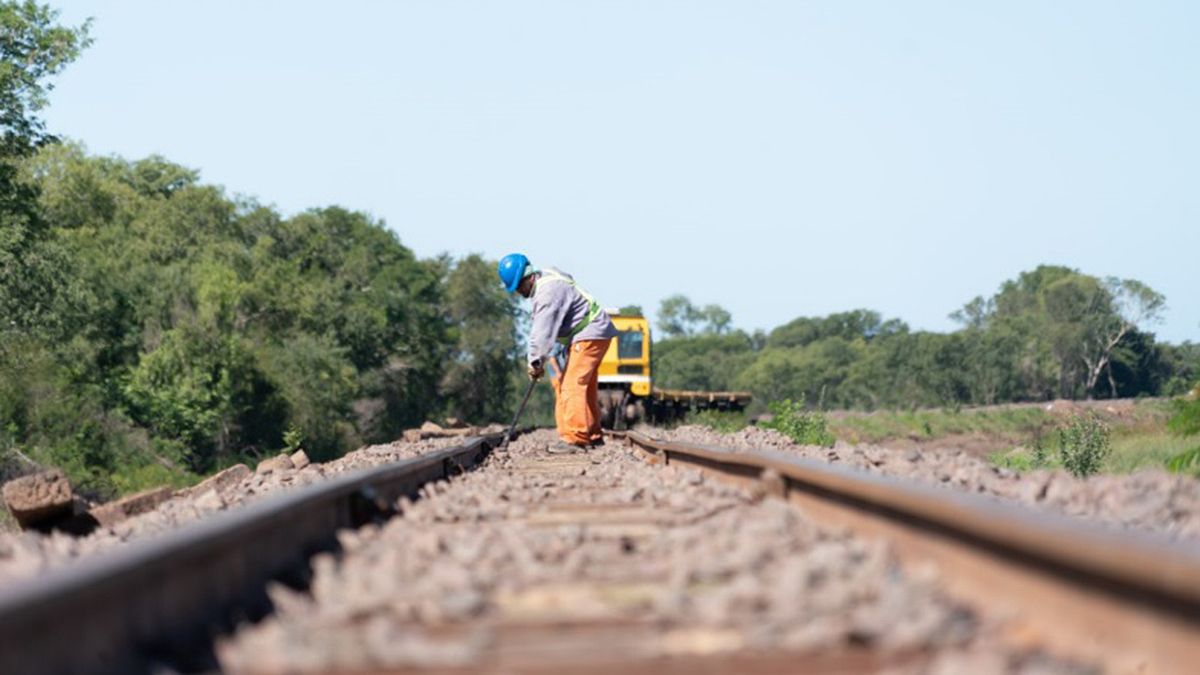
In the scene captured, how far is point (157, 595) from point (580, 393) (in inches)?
477

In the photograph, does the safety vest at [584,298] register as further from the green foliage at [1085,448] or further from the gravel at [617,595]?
the gravel at [617,595]

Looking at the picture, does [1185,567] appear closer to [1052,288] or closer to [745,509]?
[745,509]

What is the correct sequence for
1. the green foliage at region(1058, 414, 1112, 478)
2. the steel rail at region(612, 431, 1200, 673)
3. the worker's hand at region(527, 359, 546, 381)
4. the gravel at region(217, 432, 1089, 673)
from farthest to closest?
the worker's hand at region(527, 359, 546, 381) < the green foliage at region(1058, 414, 1112, 478) < the gravel at region(217, 432, 1089, 673) < the steel rail at region(612, 431, 1200, 673)

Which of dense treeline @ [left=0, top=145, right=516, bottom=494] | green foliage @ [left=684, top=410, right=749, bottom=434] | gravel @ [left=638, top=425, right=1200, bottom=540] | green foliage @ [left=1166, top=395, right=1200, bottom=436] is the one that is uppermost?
dense treeline @ [left=0, top=145, right=516, bottom=494]

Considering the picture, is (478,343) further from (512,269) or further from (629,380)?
(512,269)

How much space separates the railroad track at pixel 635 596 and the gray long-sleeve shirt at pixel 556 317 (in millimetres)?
8711

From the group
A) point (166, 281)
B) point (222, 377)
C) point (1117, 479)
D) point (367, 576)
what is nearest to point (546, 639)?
point (367, 576)

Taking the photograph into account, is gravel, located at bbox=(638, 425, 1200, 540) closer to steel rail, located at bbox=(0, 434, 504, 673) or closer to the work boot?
steel rail, located at bbox=(0, 434, 504, 673)

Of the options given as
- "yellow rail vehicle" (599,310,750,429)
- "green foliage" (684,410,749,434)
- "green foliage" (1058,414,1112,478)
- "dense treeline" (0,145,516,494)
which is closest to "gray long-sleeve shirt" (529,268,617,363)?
"green foliage" (1058,414,1112,478)

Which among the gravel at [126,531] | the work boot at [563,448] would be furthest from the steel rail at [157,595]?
the work boot at [563,448]

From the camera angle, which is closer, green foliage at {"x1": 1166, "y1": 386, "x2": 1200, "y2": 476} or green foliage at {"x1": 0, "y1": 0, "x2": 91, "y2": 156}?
green foliage at {"x1": 1166, "y1": 386, "x2": 1200, "y2": 476}

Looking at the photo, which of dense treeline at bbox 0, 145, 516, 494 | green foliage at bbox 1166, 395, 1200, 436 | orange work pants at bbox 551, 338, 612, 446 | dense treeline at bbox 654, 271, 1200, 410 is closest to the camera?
green foliage at bbox 1166, 395, 1200, 436

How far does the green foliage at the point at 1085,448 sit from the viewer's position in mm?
14719

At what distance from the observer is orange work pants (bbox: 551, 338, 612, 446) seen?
51.3 ft
